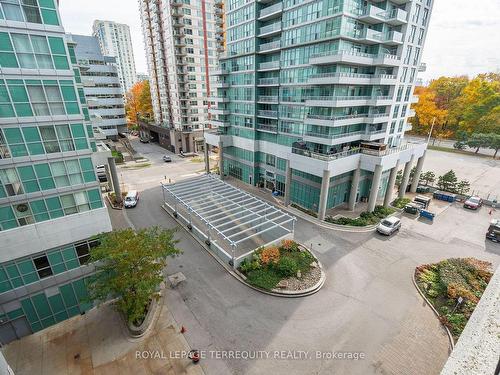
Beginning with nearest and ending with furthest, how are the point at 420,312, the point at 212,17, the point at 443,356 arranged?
the point at 443,356, the point at 420,312, the point at 212,17

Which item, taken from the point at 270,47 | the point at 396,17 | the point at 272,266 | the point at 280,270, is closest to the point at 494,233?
the point at 280,270

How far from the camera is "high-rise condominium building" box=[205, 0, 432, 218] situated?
30.8 metres

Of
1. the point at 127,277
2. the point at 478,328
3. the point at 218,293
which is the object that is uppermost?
the point at 478,328

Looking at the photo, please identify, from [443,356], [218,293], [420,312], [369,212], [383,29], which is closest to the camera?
[443,356]


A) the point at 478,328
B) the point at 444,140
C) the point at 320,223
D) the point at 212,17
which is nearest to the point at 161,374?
the point at 478,328

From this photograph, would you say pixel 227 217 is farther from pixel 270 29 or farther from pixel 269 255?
pixel 270 29

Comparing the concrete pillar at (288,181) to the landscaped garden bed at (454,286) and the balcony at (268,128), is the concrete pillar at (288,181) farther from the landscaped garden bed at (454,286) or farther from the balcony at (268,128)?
the landscaped garden bed at (454,286)

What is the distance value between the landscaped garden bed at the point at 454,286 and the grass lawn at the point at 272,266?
34.1 feet

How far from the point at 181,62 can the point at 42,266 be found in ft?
202

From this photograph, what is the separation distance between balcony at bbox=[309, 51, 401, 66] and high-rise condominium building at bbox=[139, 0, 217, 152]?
41.9 meters

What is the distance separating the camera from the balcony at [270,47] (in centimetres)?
3683

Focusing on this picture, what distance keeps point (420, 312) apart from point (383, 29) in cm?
3279

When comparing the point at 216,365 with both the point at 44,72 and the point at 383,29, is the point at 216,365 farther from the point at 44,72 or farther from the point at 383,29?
the point at 383,29

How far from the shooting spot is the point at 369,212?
35.4 meters
